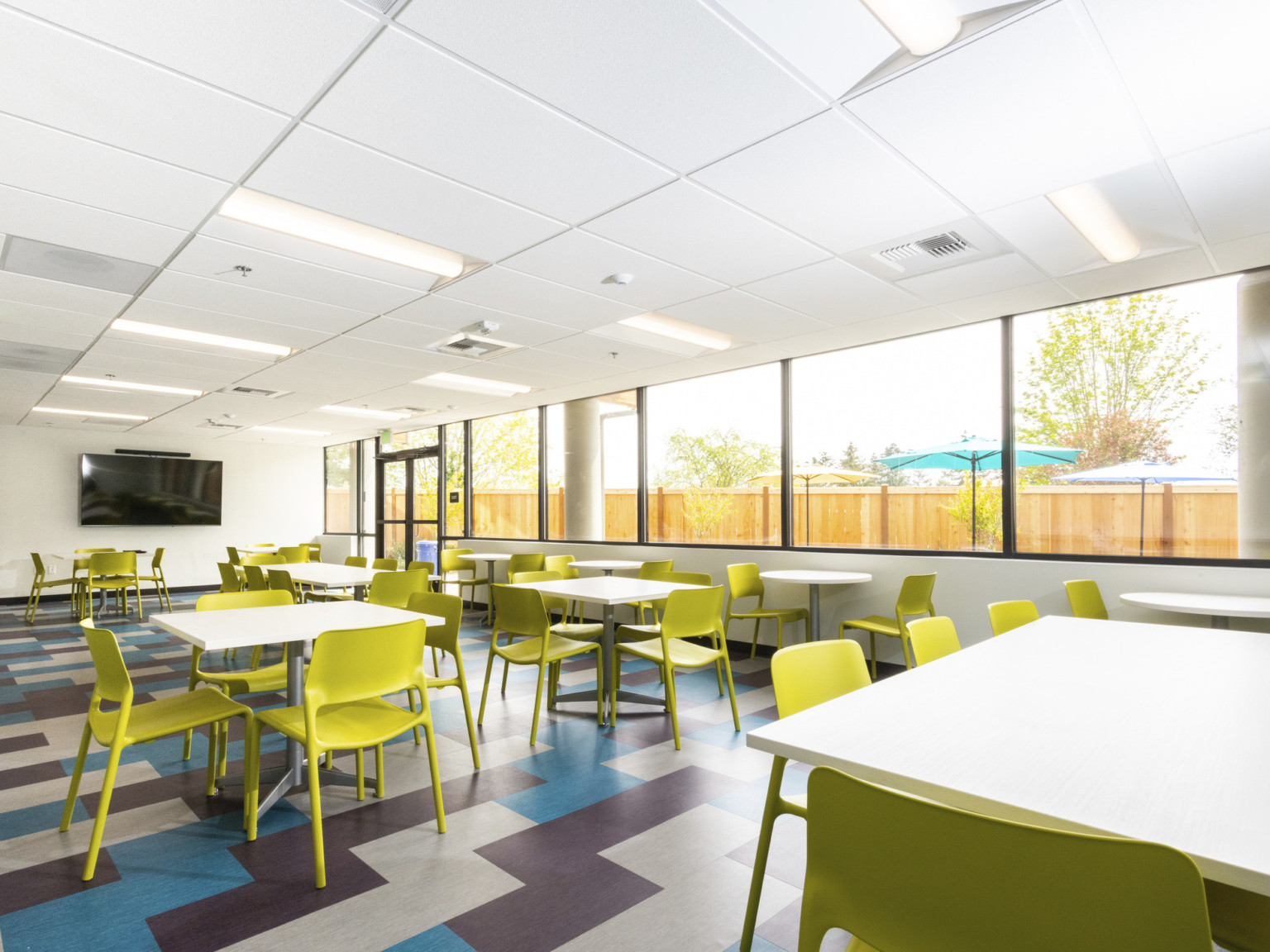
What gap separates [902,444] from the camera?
5707 millimetres

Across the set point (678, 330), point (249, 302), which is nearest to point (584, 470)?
point (678, 330)

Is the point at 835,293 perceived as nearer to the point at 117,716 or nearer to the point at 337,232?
the point at 337,232

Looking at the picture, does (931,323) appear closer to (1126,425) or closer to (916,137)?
(1126,425)

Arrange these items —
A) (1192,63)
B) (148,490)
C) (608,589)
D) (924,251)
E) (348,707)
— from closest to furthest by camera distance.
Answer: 1. (1192,63)
2. (348,707)
3. (924,251)
4. (608,589)
5. (148,490)

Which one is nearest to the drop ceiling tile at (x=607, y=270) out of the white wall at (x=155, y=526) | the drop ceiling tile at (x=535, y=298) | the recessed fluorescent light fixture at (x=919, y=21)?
the drop ceiling tile at (x=535, y=298)

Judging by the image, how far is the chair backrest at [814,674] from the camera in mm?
1844

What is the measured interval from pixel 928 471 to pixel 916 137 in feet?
11.1

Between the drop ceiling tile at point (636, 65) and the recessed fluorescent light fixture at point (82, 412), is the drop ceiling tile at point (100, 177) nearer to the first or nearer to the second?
the drop ceiling tile at point (636, 65)

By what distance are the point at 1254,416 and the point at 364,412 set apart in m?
8.81

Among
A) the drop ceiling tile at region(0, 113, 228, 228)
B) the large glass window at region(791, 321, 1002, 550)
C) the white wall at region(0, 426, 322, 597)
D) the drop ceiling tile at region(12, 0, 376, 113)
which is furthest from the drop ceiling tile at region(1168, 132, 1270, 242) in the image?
the white wall at region(0, 426, 322, 597)

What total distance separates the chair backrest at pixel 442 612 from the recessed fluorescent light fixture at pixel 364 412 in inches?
217

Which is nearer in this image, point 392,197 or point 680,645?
point 392,197

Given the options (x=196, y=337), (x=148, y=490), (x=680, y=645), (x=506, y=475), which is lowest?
(x=680, y=645)

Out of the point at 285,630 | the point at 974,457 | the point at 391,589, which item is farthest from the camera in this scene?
the point at 974,457
